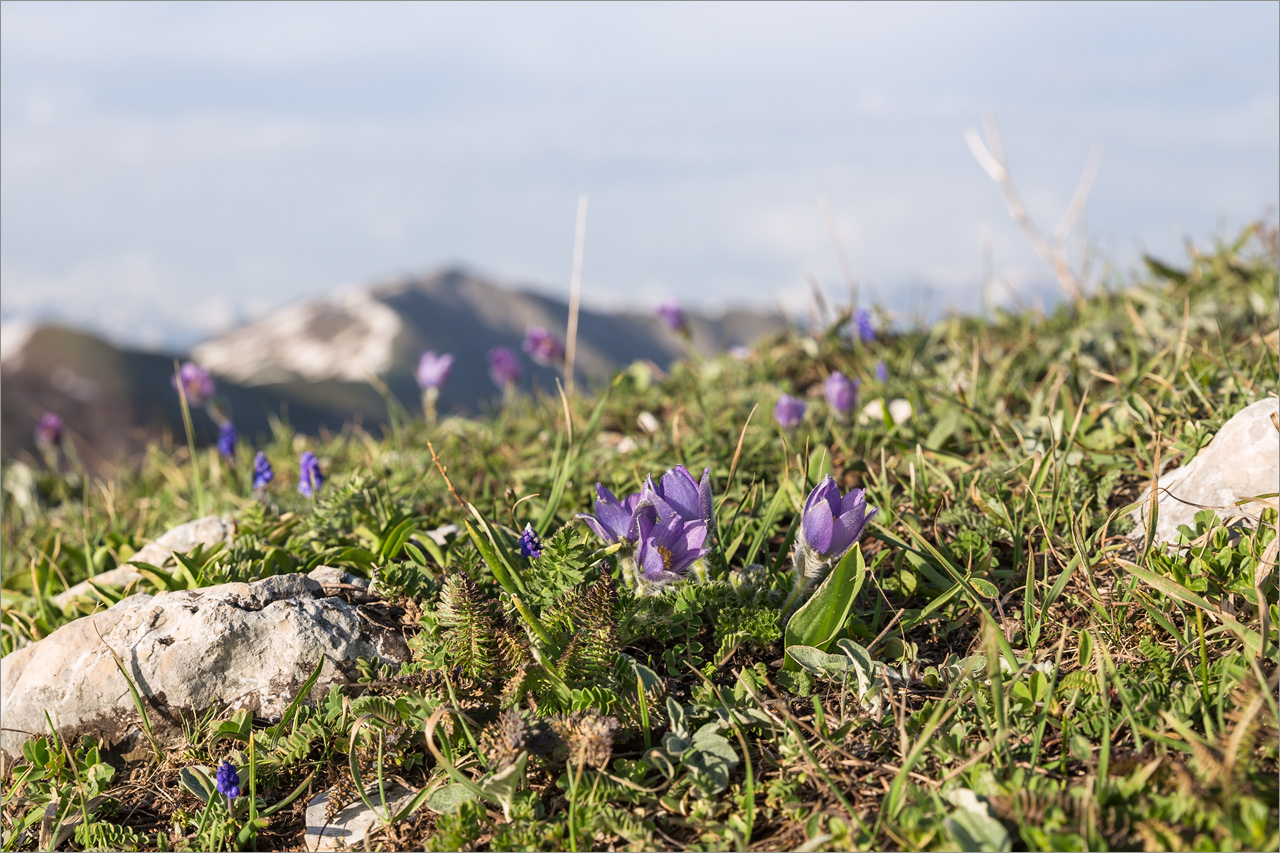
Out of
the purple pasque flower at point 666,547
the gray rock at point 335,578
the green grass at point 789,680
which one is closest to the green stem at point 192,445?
the green grass at point 789,680

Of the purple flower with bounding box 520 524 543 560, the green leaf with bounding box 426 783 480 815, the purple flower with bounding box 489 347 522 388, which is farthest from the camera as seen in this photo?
the purple flower with bounding box 489 347 522 388

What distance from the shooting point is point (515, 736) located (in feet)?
6.59

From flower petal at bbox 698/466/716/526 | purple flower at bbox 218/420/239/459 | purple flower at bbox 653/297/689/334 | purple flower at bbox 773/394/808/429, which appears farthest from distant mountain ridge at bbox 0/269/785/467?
flower petal at bbox 698/466/716/526

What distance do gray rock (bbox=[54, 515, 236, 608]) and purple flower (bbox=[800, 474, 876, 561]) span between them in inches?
84.0

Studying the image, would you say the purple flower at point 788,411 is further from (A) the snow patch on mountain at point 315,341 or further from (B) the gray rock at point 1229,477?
(A) the snow patch on mountain at point 315,341

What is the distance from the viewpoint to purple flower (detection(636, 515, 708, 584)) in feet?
7.46

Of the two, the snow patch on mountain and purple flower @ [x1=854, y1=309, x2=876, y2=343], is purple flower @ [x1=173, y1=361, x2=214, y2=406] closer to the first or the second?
purple flower @ [x1=854, y1=309, x2=876, y2=343]

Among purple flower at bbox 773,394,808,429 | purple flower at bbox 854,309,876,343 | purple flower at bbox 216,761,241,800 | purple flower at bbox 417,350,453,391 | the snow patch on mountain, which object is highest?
purple flower at bbox 854,309,876,343

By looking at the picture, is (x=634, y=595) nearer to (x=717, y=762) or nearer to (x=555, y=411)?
(x=717, y=762)

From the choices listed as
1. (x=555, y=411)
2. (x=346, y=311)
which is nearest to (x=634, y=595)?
(x=555, y=411)

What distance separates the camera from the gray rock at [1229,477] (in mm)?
2535

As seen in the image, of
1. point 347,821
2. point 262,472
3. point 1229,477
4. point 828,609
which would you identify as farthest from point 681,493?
point 262,472

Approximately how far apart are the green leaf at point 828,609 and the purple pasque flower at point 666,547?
1.04 ft

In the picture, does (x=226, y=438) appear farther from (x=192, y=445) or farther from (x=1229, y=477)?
(x=1229, y=477)
